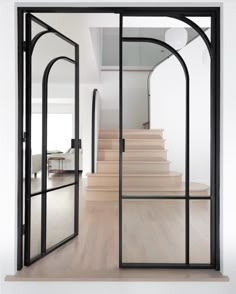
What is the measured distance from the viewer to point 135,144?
6.49 m

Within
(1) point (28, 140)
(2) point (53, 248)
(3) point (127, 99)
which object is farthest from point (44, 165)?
(3) point (127, 99)

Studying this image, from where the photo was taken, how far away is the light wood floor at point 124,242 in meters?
2.48

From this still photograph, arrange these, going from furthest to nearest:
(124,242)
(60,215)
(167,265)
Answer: (60,215) < (124,242) < (167,265)

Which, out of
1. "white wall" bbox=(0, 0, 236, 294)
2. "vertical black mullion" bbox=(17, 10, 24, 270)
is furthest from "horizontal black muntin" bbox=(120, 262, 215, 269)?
"vertical black mullion" bbox=(17, 10, 24, 270)

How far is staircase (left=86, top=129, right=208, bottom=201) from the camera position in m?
3.40

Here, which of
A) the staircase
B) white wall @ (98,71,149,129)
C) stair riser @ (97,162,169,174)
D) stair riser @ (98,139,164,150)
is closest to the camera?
the staircase

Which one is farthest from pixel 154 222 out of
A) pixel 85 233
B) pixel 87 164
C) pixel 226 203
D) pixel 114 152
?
pixel 87 164

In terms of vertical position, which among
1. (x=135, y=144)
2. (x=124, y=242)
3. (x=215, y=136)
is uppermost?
(x=215, y=136)

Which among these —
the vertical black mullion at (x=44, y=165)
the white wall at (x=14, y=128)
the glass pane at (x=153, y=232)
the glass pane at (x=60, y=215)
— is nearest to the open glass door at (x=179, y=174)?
the glass pane at (x=153, y=232)

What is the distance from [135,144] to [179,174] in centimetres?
297

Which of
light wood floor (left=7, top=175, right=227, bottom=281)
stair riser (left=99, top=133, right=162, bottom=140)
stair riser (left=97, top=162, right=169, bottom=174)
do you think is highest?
stair riser (left=99, top=133, right=162, bottom=140)

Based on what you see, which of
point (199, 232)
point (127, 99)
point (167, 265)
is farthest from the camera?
point (127, 99)

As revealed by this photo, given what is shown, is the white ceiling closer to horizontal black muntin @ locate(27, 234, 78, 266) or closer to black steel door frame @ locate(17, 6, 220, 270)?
black steel door frame @ locate(17, 6, 220, 270)

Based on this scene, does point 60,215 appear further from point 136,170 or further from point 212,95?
point 212,95
